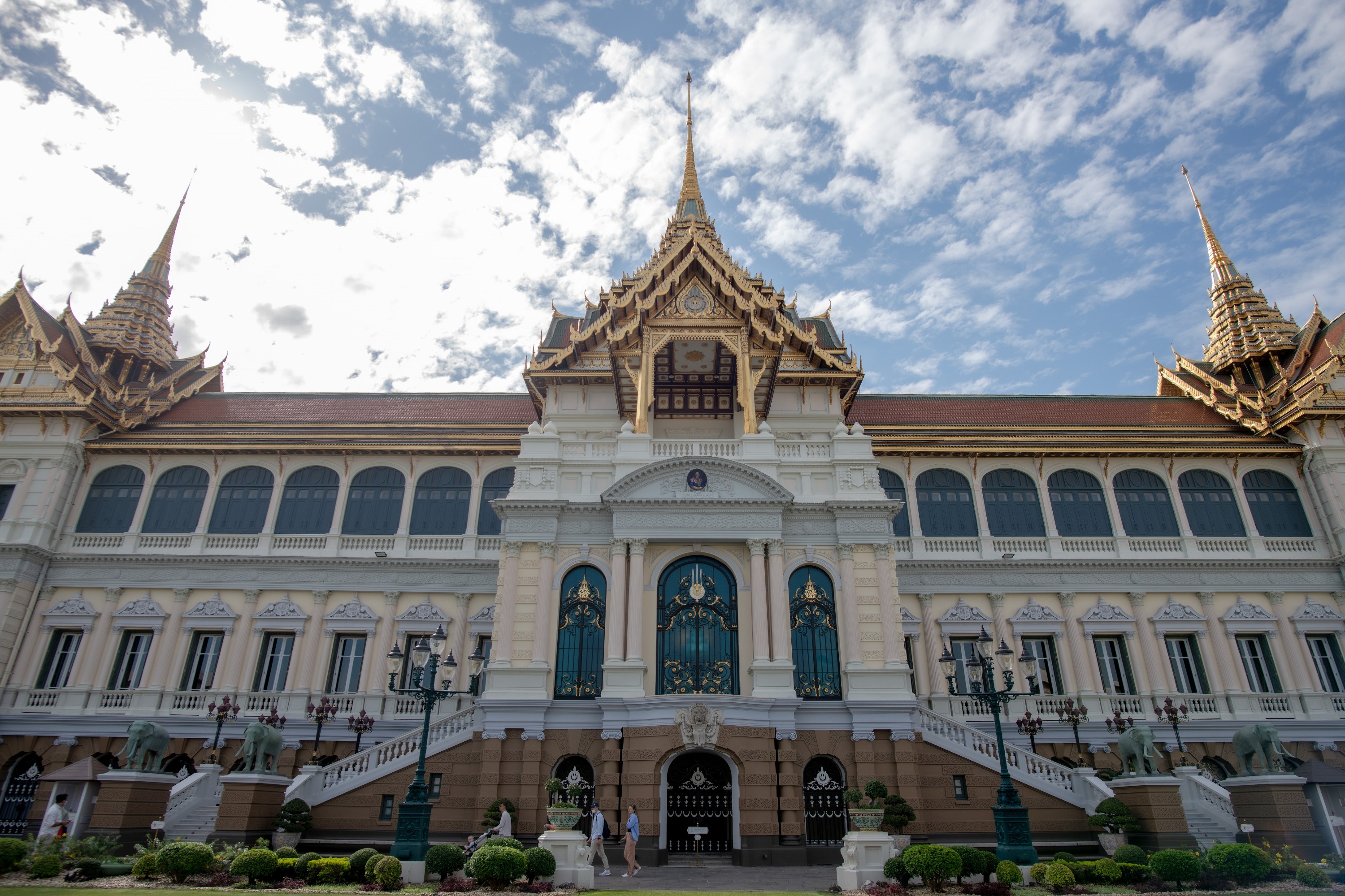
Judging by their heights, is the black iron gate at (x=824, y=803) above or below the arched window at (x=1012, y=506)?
below

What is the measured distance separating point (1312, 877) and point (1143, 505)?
1826 centimetres

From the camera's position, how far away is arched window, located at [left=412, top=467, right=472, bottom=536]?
29.1 meters

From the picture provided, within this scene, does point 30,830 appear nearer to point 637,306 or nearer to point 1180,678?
point 637,306

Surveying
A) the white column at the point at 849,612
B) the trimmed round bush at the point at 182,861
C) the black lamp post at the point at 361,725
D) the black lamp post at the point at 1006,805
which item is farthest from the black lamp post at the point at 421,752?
the black lamp post at the point at 1006,805

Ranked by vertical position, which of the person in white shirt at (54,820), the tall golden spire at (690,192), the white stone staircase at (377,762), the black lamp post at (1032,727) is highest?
the tall golden spire at (690,192)

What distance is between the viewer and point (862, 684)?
1992 cm

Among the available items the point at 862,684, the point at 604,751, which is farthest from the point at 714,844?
the point at 862,684

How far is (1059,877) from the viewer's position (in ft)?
43.8

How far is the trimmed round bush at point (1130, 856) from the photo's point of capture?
14.7 m

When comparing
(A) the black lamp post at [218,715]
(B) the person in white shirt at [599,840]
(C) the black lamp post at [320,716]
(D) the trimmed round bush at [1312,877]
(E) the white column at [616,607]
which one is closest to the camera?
(D) the trimmed round bush at [1312,877]

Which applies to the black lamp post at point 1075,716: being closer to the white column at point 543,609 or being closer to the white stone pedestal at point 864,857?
the white stone pedestal at point 864,857

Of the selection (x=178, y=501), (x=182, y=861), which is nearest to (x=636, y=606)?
(x=182, y=861)

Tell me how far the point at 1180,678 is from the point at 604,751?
20.0 metres

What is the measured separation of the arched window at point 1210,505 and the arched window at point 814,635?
651 inches
